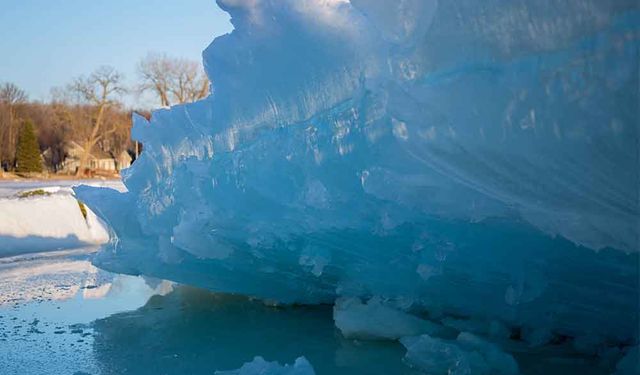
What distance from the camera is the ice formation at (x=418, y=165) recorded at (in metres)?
1.88

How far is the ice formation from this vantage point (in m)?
1.88

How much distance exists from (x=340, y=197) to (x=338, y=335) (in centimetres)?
87

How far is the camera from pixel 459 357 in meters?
2.44

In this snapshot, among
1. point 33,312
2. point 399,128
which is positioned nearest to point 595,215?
point 399,128

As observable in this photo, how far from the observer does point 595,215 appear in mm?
1997

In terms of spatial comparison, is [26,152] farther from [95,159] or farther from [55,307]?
[55,307]

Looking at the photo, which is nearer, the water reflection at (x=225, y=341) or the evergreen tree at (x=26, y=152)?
the water reflection at (x=225, y=341)

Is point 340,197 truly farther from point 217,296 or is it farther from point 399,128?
point 217,296

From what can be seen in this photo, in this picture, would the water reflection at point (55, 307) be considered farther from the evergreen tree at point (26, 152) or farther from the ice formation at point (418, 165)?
the evergreen tree at point (26, 152)

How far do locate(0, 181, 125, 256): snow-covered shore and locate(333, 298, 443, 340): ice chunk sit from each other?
577 cm

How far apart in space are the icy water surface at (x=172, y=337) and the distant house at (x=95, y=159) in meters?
41.9

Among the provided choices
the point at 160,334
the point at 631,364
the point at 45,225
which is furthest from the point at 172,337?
the point at 45,225

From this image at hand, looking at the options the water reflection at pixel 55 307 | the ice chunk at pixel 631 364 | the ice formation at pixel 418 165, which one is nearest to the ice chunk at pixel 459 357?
the ice formation at pixel 418 165

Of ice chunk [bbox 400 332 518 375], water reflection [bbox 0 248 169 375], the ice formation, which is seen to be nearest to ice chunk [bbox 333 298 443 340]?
the ice formation
